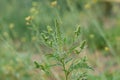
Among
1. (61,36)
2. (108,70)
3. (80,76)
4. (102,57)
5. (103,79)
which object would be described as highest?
(102,57)

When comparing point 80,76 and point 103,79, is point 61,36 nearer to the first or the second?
point 80,76

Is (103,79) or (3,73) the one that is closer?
(103,79)

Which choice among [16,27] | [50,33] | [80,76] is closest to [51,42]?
[50,33]

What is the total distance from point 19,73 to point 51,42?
98.3 inches

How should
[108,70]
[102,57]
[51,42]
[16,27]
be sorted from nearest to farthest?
[51,42], [108,70], [102,57], [16,27]

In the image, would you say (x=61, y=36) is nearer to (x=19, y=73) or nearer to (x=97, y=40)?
(x=19, y=73)

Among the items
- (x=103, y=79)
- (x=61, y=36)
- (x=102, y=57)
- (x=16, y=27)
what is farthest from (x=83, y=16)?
(x=61, y=36)

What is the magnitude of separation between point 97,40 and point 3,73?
136 centimetres

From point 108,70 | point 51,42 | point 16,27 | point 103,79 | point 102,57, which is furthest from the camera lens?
point 16,27

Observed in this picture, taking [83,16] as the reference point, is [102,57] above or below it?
below

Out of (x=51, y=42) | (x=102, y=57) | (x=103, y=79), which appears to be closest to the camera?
(x=51, y=42)

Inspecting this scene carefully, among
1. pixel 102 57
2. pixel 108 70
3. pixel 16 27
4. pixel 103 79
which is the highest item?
pixel 16 27

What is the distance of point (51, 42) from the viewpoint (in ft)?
6.29

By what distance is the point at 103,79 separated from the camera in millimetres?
3582
